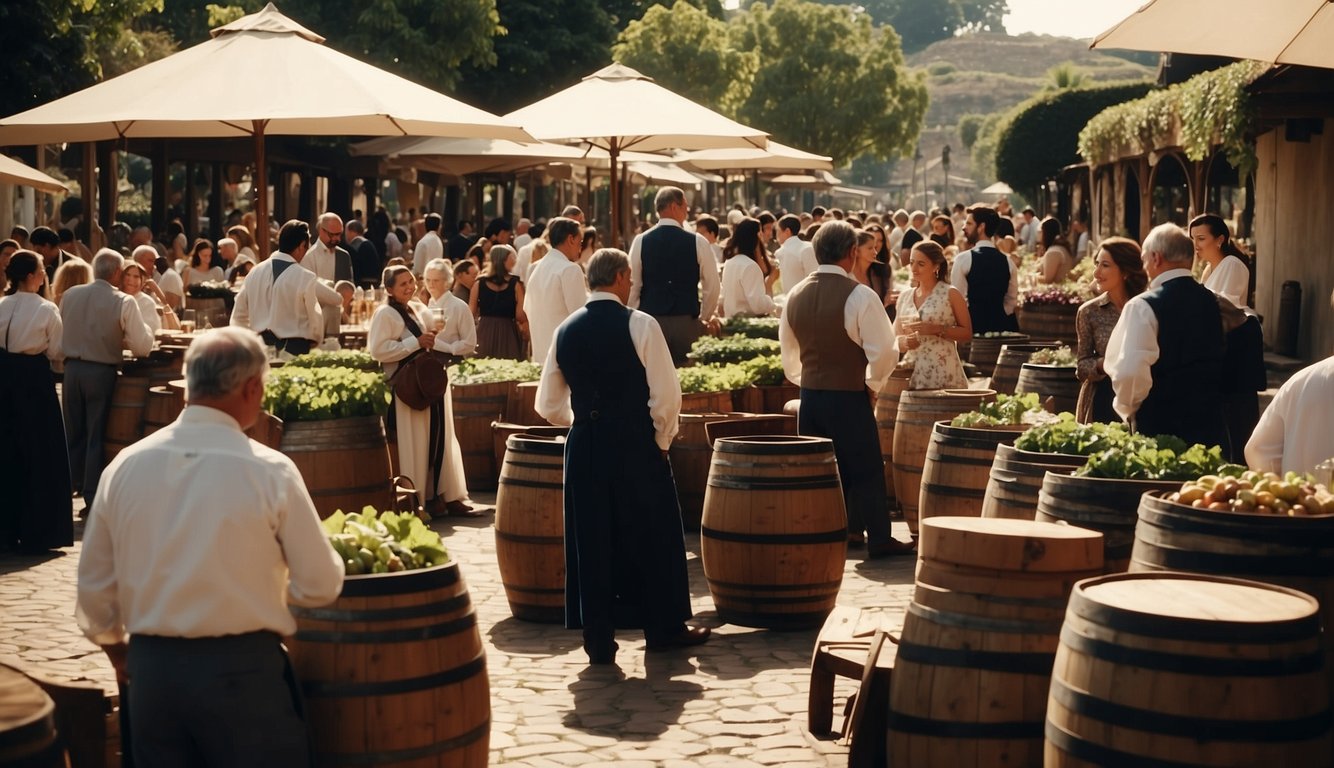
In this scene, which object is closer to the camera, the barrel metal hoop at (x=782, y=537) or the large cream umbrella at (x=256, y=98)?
the barrel metal hoop at (x=782, y=537)

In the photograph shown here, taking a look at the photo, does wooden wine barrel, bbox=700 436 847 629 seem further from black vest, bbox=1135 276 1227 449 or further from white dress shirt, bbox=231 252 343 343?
white dress shirt, bbox=231 252 343 343

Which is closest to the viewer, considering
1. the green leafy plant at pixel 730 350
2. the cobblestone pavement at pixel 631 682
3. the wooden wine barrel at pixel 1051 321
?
the cobblestone pavement at pixel 631 682

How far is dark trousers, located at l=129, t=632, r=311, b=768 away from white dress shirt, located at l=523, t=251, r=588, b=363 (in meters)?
7.45

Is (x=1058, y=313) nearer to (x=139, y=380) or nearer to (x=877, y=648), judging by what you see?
(x=139, y=380)

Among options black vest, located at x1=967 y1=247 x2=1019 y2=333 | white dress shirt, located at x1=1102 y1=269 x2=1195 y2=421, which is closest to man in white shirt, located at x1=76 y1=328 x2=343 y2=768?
white dress shirt, located at x1=1102 y1=269 x2=1195 y2=421

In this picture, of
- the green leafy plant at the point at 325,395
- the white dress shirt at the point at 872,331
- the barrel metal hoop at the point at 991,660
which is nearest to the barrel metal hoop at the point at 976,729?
the barrel metal hoop at the point at 991,660

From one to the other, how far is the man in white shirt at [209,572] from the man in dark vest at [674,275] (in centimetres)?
816

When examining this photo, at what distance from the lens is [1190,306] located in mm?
7410

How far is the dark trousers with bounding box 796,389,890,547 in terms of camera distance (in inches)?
362

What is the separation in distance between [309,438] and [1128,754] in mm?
5381

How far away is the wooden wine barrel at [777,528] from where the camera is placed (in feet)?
25.9

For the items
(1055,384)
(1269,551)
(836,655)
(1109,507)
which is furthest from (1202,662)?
(1055,384)

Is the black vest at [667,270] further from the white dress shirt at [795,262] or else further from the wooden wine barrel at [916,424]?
the white dress shirt at [795,262]

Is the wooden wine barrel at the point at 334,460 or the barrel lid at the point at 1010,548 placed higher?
the barrel lid at the point at 1010,548
